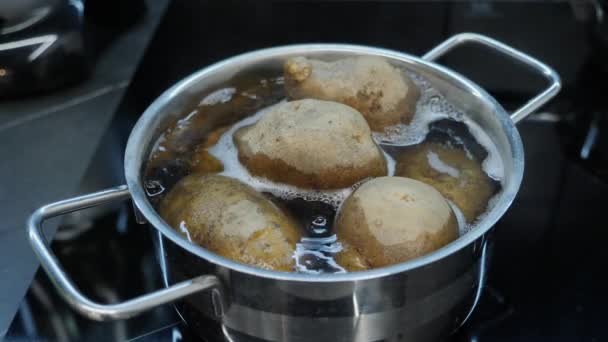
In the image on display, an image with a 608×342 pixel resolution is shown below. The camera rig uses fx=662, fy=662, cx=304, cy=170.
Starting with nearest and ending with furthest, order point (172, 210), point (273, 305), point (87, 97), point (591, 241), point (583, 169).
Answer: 1. point (273, 305)
2. point (172, 210)
3. point (591, 241)
4. point (583, 169)
5. point (87, 97)

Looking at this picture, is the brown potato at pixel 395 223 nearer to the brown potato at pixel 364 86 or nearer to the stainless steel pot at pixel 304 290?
the stainless steel pot at pixel 304 290

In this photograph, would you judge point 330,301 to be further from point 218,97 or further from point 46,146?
point 46,146

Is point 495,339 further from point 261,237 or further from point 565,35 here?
point 565,35

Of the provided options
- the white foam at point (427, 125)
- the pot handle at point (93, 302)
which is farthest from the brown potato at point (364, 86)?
the pot handle at point (93, 302)

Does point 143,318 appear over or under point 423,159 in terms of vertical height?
under

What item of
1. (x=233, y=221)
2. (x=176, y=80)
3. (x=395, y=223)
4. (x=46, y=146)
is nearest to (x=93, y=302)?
(x=233, y=221)

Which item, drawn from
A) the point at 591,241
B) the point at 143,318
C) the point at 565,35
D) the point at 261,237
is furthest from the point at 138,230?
the point at 565,35

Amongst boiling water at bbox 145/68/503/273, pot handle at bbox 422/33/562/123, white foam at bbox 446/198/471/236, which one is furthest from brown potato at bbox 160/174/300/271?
pot handle at bbox 422/33/562/123
